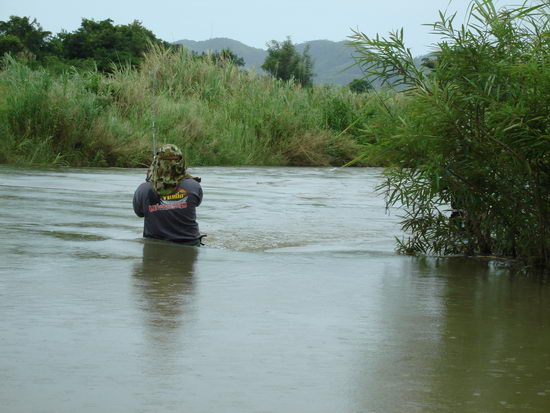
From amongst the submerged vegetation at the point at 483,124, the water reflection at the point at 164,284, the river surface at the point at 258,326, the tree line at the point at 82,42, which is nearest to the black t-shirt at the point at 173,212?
the water reflection at the point at 164,284

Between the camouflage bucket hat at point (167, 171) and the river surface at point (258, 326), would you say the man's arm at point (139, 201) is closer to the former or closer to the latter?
the camouflage bucket hat at point (167, 171)

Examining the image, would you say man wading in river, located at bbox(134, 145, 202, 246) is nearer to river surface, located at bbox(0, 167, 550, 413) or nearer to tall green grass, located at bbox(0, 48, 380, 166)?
river surface, located at bbox(0, 167, 550, 413)

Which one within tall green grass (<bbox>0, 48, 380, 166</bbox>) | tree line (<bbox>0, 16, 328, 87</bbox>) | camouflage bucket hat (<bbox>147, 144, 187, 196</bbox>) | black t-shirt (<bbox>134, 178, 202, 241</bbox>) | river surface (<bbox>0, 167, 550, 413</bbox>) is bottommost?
river surface (<bbox>0, 167, 550, 413</bbox>)

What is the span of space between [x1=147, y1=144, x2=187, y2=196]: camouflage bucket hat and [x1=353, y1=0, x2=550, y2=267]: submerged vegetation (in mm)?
2026

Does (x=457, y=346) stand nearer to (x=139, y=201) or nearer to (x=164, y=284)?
(x=164, y=284)

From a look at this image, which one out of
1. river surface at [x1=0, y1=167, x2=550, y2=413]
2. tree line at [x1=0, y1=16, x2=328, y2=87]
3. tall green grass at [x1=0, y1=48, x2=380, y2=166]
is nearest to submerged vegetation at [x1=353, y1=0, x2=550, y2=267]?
river surface at [x1=0, y1=167, x2=550, y2=413]

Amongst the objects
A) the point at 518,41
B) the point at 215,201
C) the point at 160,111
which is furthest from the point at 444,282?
the point at 160,111

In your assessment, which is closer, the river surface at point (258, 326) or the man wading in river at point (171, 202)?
the river surface at point (258, 326)

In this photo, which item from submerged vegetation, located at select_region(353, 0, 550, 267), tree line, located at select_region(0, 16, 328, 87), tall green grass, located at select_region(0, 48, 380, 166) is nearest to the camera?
submerged vegetation, located at select_region(353, 0, 550, 267)

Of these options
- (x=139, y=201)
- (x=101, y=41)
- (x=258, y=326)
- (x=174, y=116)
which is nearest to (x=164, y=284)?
(x=258, y=326)

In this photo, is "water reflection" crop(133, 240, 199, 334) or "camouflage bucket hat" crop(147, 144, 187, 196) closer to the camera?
"water reflection" crop(133, 240, 199, 334)

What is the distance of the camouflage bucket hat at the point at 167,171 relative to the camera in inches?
363

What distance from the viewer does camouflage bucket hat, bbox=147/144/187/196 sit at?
9219mm

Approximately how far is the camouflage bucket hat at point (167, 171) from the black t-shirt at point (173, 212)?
0.06 meters
